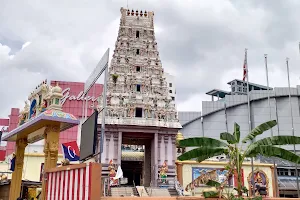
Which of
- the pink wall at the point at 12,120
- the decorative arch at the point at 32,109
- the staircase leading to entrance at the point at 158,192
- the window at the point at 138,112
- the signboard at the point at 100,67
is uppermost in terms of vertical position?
the pink wall at the point at 12,120

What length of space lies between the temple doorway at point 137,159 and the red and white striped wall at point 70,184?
17597mm

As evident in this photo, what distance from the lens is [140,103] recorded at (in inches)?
1310

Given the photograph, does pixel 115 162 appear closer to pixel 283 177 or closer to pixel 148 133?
pixel 148 133

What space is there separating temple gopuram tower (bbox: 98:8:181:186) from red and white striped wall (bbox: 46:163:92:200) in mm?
17883

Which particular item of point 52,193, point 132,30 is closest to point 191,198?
point 52,193

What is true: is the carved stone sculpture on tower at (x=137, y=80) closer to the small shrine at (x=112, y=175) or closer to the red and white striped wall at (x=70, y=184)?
the small shrine at (x=112, y=175)

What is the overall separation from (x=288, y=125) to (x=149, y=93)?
36.0m

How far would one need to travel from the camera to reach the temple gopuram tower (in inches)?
1239

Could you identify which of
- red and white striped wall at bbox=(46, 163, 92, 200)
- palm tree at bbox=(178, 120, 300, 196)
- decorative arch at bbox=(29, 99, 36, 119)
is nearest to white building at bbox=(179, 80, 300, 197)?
decorative arch at bbox=(29, 99, 36, 119)

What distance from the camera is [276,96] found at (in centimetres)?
6097

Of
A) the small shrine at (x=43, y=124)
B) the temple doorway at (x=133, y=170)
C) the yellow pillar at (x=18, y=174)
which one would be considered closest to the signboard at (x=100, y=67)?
the small shrine at (x=43, y=124)

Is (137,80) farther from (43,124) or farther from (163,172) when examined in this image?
(43,124)

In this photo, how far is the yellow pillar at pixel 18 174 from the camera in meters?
19.0

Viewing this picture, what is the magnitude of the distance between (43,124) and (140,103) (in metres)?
18.4
